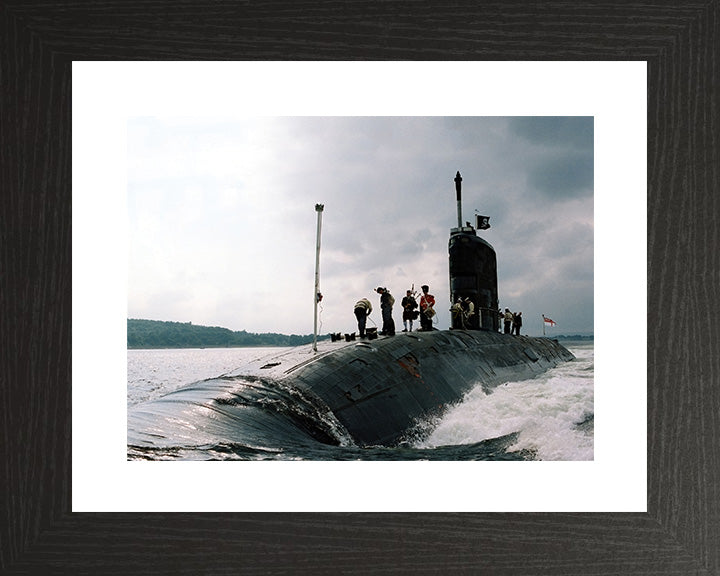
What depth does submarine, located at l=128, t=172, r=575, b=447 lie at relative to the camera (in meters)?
5.02

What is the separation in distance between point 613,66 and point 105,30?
2.83m

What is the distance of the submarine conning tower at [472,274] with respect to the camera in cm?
1094

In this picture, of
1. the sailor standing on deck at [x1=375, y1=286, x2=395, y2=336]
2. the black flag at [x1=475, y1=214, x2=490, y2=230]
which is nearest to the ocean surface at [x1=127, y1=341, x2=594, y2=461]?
the sailor standing on deck at [x1=375, y1=286, x2=395, y2=336]

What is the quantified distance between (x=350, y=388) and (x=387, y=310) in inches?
76.3

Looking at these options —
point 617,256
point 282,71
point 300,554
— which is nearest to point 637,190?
point 617,256

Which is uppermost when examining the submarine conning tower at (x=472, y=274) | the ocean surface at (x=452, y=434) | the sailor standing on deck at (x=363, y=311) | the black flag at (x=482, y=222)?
the black flag at (x=482, y=222)

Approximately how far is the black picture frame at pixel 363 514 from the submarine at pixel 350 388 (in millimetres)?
855

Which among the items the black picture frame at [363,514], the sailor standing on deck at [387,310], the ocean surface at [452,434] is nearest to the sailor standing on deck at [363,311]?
the sailor standing on deck at [387,310]

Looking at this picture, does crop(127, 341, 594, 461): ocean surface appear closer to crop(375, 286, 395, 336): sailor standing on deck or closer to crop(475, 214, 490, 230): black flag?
crop(375, 286, 395, 336): sailor standing on deck

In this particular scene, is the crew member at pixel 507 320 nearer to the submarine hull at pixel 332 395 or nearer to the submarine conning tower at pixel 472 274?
the submarine conning tower at pixel 472 274

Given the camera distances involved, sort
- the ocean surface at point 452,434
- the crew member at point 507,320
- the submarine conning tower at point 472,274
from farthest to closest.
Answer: the crew member at point 507,320, the submarine conning tower at point 472,274, the ocean surface at point 452,434

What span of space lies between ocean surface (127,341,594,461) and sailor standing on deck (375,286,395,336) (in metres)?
1.20

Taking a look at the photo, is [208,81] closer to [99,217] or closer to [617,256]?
[99,217]

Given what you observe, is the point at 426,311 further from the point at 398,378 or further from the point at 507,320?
the point at 507,320
